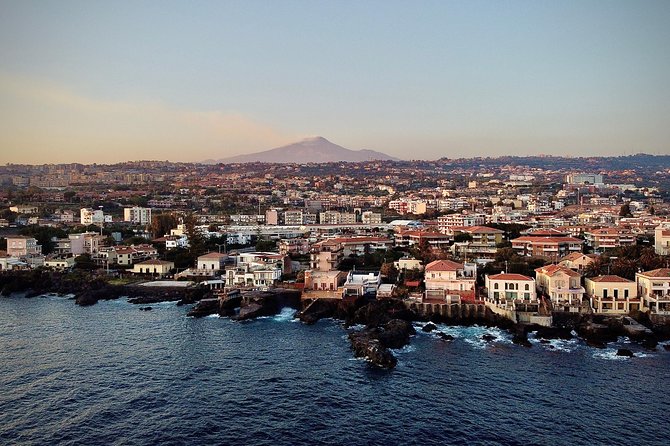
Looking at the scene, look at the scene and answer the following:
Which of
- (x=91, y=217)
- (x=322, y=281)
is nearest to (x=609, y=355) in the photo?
(x=322, y=281)

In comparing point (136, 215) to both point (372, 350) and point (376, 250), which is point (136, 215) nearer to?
point (376, 250)

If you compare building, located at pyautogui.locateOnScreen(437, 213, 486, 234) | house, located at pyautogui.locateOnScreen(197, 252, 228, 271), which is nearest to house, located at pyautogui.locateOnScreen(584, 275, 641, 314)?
house, located at pyautogui.locateOnScreen(197, 252, 228, 271)

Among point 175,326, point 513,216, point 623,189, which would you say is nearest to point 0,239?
point 175,326

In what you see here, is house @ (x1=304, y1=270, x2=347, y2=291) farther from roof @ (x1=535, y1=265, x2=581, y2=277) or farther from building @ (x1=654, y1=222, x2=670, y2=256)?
building @ (x1=654, y1=222, x2=670, y2=256)

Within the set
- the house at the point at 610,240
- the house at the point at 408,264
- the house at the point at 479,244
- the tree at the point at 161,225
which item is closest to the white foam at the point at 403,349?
A: the house at the point at 408,264

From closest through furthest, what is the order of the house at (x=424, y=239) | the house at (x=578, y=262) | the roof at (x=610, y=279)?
the roof at (x=610, y=279), the house at (x=578, y=262), the house at (x=424, y=239)

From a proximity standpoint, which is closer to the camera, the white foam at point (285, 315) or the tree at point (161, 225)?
the white foam at point (285, 315)

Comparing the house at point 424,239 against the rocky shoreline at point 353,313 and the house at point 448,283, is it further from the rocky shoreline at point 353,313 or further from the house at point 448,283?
the rocky shoreline at point 353,313
